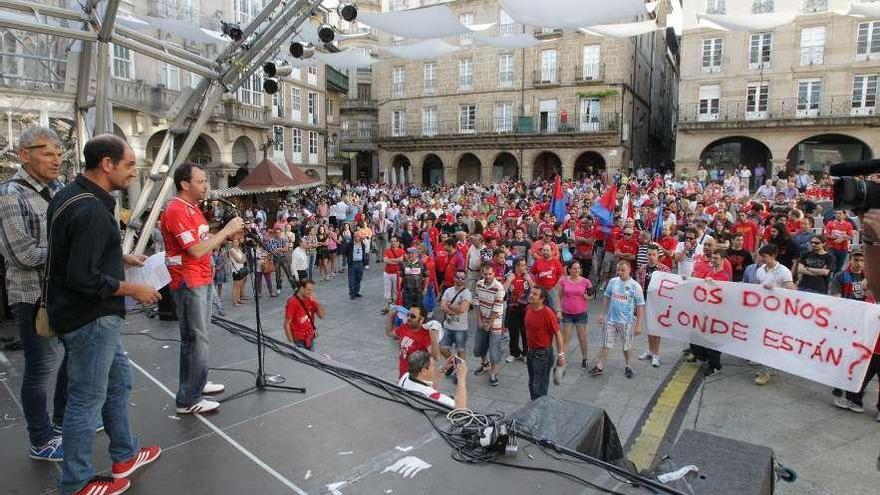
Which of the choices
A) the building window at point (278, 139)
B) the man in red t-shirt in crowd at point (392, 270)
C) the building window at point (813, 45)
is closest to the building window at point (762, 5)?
the building window at point (813, 45)

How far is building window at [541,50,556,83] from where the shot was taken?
35156 millimetres

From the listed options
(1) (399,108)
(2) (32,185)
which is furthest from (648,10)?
(1) (399,108)

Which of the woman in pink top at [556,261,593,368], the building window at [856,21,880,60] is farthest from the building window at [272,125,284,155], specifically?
the building window at [856,21,880,60]

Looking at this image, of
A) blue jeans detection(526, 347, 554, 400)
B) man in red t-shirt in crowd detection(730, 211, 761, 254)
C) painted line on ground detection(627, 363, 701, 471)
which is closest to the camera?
painted line on ground detection(627, 363, 701, 471)

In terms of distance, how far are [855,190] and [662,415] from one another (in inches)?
191

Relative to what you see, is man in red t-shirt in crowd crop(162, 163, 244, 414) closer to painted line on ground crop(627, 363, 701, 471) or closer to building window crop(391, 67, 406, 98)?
painted line on ground crop(627, 363, 701, 471)

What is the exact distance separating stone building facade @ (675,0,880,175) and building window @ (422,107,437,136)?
1670 centimetres

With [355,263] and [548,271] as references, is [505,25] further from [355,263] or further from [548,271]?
[548,271]

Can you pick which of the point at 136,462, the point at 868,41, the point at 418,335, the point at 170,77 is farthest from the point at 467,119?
the point at 136,462

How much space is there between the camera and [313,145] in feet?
124

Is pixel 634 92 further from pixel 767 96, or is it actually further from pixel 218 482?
pixel 218 482

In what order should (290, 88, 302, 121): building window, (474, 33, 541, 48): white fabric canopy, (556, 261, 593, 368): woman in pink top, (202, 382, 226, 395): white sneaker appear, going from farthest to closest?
1. (290, 88, 302, 121): building window
2. (474, 33, 541, 48): white fabric canopy
3. (556, 261, 593, 368): woman in pink top
4. (202, 382, 226, 395): white sneaker

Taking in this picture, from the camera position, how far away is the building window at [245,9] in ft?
88.7

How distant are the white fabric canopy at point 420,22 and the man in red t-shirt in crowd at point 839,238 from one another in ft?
26.9
